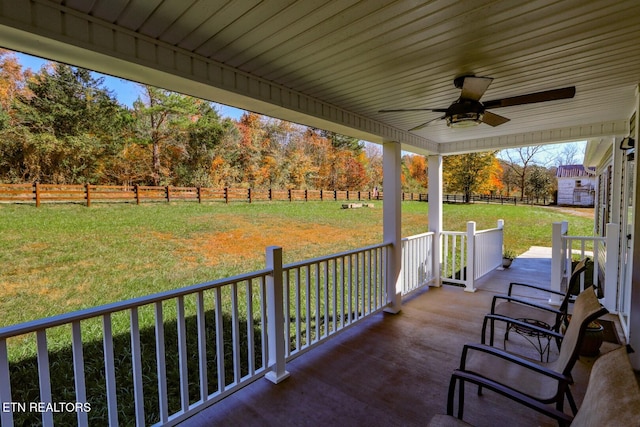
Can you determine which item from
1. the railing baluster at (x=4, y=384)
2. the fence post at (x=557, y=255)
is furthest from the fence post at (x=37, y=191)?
the fence post at (x=557, y=255)

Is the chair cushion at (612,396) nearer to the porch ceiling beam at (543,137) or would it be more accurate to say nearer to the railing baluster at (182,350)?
the railing baluster at (182,350)

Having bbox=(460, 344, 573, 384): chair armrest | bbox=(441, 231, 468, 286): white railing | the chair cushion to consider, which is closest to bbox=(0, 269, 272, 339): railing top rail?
bbox=(460, 344, 573, 384): chair armrest

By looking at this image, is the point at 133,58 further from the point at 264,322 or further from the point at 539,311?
the point at 539,311

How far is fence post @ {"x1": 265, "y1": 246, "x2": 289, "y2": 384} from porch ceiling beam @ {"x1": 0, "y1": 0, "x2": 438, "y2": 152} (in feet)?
4.12

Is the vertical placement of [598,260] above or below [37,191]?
below

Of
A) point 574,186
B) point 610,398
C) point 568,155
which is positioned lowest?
point 610,398

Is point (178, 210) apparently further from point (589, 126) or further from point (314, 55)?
point (589, 126)

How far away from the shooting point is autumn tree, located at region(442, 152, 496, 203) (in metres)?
18.6

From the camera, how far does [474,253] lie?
485 centimetres

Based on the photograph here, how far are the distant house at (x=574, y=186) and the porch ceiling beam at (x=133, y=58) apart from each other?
23.6m

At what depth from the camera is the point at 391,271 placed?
12.8 feet

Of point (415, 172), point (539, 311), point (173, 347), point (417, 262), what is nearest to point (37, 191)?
point (173, 347)

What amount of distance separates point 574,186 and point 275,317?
2489 cm

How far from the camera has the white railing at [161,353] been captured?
1.48 metres
